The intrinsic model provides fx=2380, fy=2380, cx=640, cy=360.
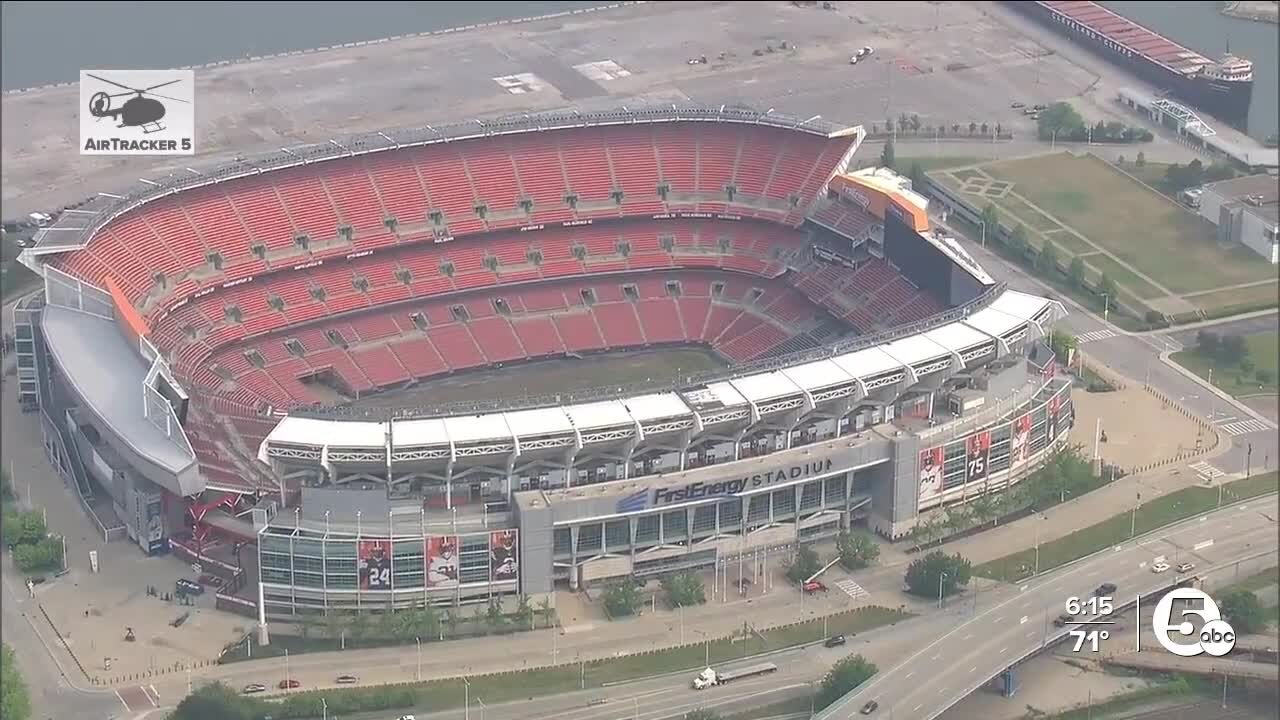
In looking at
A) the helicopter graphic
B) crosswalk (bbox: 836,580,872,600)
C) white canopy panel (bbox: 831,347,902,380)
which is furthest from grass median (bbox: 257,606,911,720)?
the helicopter graphic

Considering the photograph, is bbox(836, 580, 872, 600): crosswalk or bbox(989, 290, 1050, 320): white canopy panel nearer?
bbox(836, 580, 872, 600): crosswalk

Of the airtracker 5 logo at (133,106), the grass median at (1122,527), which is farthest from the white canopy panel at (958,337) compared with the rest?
the airtracker 5 logo at (133,106)

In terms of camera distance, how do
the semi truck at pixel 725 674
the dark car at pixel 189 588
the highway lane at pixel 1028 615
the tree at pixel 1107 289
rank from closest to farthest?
the highway lane at pixel 1028 615 < the semi truck at pixel 725 674 < the dark car at pixel 189 588 < the tree at pixel 1107 289

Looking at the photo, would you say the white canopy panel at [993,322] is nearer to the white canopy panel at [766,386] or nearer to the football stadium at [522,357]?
the football stadium at [522,357]

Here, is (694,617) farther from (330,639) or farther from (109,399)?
(109,399)

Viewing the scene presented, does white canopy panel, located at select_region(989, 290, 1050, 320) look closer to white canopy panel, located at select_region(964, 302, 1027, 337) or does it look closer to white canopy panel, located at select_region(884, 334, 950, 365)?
white canopy panel, located at select_region(964, 302, 1027, 337)

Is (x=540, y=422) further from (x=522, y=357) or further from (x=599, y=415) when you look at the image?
(x=522, y=357)
